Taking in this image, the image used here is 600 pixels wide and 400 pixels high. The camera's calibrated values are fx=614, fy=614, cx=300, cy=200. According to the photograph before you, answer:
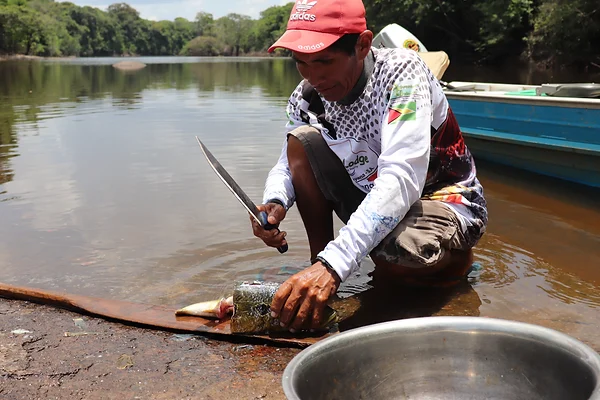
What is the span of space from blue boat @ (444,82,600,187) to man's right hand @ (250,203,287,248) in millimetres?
3539

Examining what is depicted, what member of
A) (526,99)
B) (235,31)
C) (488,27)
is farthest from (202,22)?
(526,99)

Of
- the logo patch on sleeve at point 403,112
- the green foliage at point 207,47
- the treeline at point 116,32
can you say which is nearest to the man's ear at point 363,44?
the logo patch on sleeve at point 403,112

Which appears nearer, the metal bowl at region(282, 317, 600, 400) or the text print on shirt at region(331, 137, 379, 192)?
the metal bowl at region(282, 317, 600, 400)

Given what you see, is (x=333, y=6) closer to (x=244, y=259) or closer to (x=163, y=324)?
(x=163, y=324)

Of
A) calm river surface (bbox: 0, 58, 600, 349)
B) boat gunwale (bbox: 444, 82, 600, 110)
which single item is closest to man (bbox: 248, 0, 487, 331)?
calm river surface (bbox: 0, 58, 600, 349)

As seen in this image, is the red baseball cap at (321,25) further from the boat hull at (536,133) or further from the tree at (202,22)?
the tree at (202,22)

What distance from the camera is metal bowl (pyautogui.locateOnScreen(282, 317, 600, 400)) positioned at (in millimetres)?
1470

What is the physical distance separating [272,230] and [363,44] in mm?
819

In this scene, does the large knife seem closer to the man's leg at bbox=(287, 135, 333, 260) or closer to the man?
the man

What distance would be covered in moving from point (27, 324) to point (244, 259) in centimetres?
130

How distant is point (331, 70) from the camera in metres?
2.23

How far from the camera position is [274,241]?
2529 millimetres

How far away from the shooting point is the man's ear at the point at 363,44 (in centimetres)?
224

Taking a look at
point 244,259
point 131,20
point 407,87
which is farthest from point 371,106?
point 131,20
